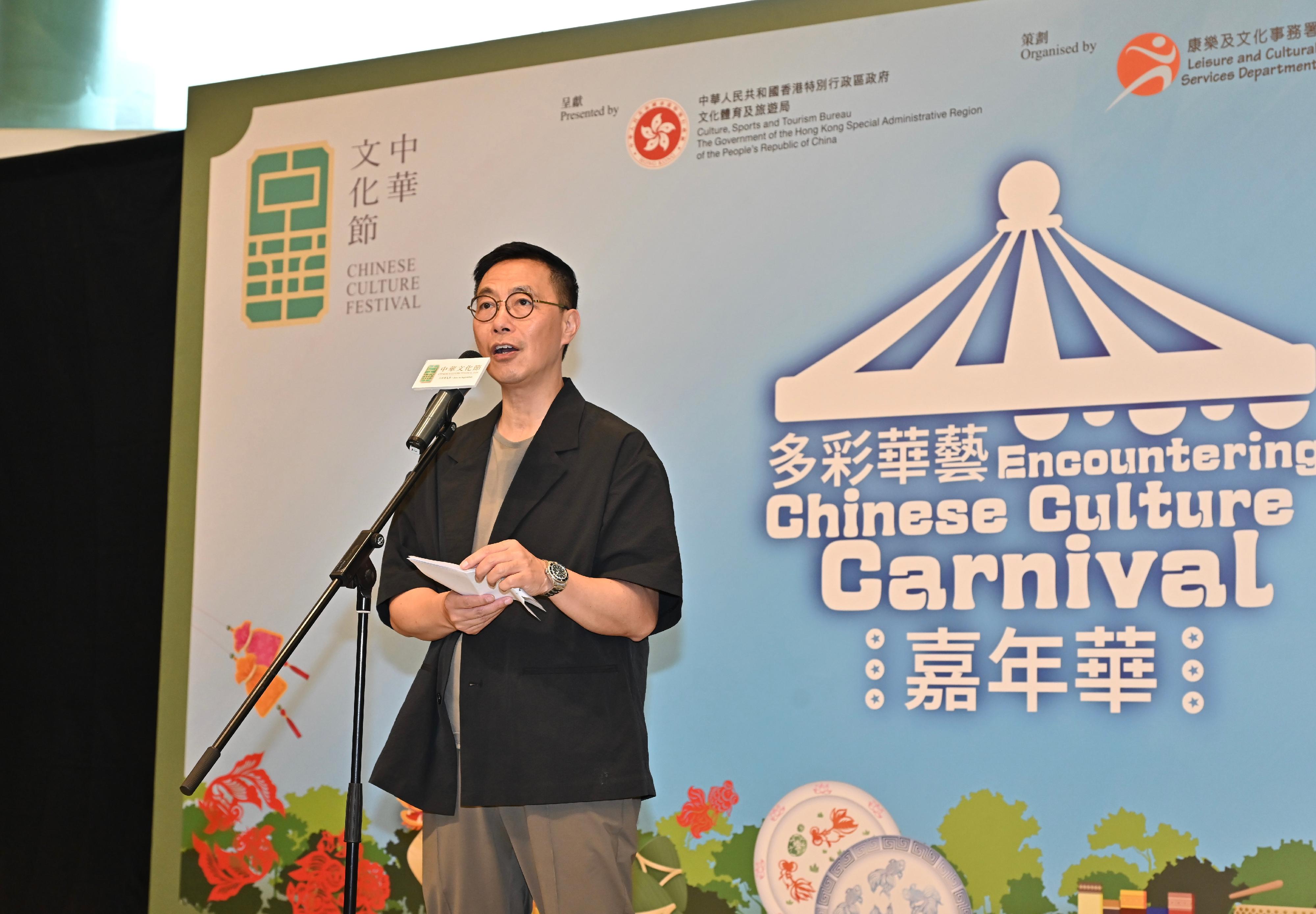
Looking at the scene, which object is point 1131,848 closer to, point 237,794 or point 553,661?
point 553,661

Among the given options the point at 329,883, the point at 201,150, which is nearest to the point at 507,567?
the point at 329,883

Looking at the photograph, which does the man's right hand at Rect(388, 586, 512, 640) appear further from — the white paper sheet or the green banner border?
the green banner border

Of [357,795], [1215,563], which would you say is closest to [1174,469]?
[1215,563]

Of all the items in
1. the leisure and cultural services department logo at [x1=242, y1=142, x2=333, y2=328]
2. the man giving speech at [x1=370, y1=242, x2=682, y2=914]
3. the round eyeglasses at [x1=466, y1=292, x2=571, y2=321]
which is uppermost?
the leisure and cultural services department logo at [x1=242, y1=142, x2=333, y2=328]

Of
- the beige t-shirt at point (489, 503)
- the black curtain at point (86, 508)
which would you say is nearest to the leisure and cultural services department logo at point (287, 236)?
the black curtain at point (86, 508)

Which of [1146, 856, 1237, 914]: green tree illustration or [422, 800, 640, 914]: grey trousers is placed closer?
[422, 800, 640, 914]: grey trousers

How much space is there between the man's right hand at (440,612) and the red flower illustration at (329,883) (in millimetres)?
1404

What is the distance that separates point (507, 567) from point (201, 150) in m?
2.50

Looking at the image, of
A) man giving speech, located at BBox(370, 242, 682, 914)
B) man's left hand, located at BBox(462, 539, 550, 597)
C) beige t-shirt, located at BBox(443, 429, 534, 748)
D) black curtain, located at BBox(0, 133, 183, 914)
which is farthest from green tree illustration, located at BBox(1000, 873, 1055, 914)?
black curtain, located at BBox(0, 133, 183, 914)

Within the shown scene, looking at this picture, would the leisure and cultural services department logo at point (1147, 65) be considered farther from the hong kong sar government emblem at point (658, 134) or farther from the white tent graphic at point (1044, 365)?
the hong kong sar government emblem at point (658, 134)

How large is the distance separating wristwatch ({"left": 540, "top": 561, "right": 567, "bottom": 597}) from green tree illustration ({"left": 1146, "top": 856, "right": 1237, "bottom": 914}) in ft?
5.21

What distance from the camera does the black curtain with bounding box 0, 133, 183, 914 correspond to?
3764 millimetres

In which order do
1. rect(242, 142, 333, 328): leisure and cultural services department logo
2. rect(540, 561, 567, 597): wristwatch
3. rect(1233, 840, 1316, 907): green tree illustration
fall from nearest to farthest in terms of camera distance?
rect(540, 561, 567, 597): wristwatch < rect(1233, 840, 1316, 907): green tree illustration < rect(242, 142, 333, 328): leisure and cultural services department logo

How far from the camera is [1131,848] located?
264cm
